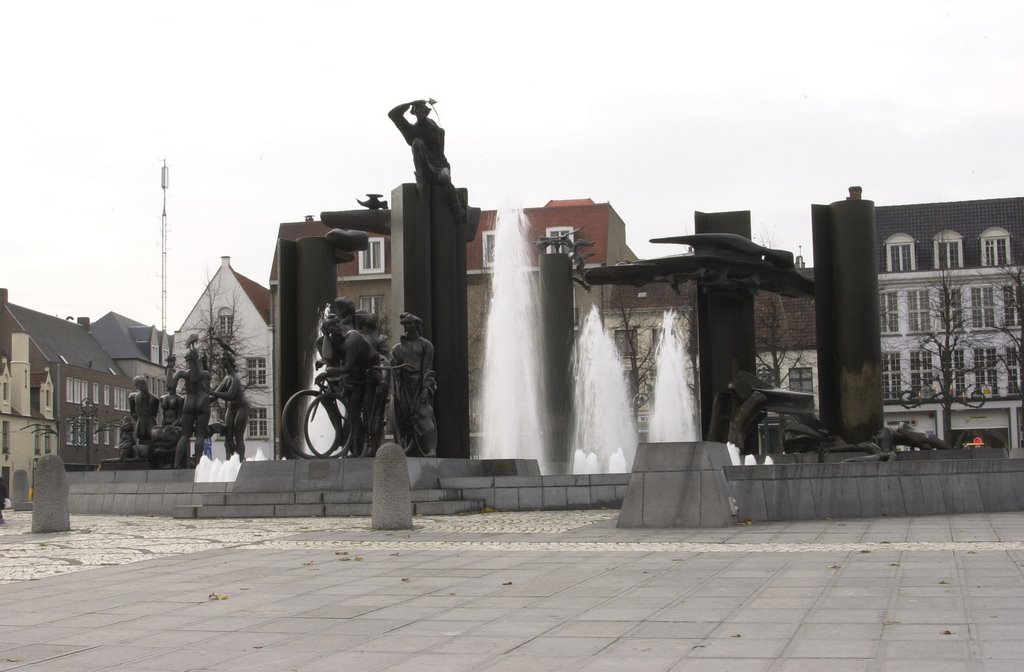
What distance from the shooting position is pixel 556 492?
66.6 ft

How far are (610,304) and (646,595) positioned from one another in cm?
5858

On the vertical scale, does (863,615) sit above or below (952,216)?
below

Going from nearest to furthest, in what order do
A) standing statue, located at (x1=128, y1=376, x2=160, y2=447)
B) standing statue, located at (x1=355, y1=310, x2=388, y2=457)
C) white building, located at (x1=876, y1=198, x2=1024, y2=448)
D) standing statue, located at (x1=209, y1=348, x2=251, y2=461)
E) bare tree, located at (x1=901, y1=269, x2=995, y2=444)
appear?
standing statue, located at (x1=355, y1=310, x2=388, y2=457) < standing statue, located at (x1=209, y1=348, x2=251, y2=461) < standing statue, located at (x1=128, y1=376, x2=160, y2=447) < bare tree, located at (x1=901, y1=269, x2=995, y2=444) < white building, located at (x1=876, y1=198, x2=1024, y2=448)

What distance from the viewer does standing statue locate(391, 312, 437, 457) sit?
20.9 m

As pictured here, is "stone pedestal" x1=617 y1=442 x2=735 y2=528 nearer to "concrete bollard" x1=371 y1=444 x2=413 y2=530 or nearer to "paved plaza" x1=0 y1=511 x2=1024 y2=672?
"paved plaza" x1=0 y1=511 x2=1024 y2=672

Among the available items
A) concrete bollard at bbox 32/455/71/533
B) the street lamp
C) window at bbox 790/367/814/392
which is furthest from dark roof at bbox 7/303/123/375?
concrete bollard at bbox 32/455/71/533

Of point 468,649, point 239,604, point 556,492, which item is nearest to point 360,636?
point 468,649

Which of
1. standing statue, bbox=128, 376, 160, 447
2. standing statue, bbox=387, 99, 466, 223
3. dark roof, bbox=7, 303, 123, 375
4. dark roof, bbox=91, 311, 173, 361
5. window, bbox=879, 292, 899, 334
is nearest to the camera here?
standing statue, bbox=387, 99, 466, 223

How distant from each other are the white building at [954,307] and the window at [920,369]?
0.05 meters

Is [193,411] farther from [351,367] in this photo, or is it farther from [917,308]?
[917,308]

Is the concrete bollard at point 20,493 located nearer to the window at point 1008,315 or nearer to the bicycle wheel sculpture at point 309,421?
the bicycle wheel sculpture at point 309,421

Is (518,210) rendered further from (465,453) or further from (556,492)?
(556,492)

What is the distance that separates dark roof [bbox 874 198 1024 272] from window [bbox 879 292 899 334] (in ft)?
5.26

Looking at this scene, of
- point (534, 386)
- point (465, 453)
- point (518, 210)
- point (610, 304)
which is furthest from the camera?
point (610, 304)
